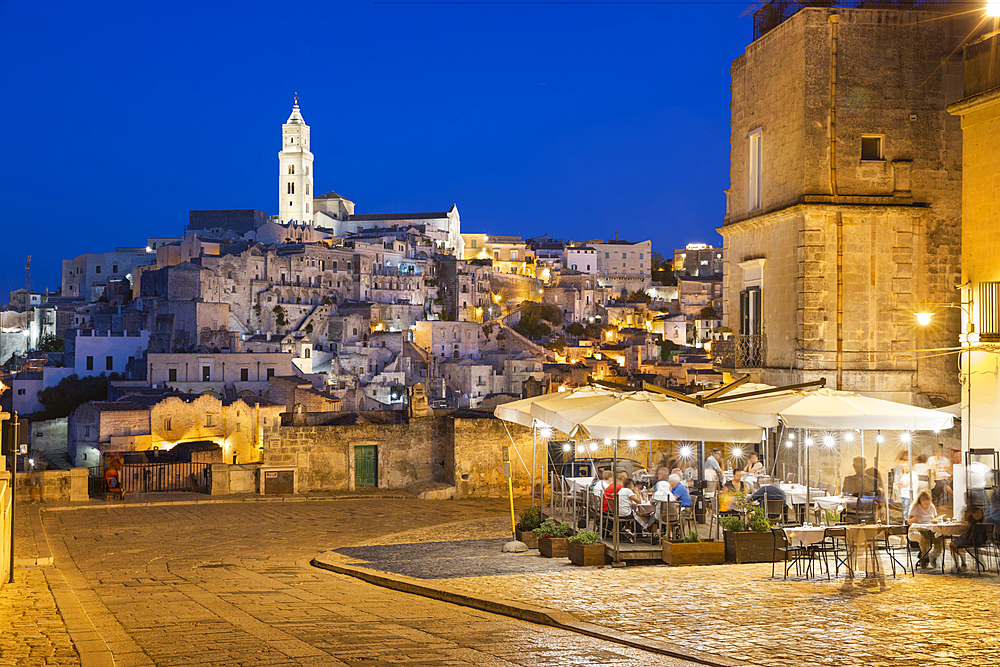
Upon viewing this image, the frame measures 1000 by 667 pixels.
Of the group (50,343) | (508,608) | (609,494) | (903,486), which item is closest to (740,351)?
(903,486)

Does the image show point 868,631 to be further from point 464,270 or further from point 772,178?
point 464,270

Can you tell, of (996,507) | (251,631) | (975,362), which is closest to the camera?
(251,631)

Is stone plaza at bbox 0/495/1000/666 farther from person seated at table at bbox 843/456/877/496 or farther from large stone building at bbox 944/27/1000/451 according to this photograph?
large stone building at bbox 944/27/1000/451

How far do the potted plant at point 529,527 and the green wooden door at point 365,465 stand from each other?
867 centimetres

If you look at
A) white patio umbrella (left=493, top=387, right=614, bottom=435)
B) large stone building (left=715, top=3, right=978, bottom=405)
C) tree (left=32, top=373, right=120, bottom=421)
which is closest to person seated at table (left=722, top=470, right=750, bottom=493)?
white patio umbrella (left=493, top=387, right=614, bottom=435)

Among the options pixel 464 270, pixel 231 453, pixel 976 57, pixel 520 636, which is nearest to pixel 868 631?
pixel 520 636

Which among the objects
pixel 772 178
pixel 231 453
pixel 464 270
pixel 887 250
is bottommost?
pixel 231 453

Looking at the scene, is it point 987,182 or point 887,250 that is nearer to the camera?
point 987,182

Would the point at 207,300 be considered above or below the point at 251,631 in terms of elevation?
above

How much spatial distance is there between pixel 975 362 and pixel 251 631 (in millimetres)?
11245

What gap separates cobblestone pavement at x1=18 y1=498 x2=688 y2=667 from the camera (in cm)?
643

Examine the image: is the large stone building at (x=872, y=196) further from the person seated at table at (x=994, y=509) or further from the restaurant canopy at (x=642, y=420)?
the restaurant canopy at (x=642, y=420)

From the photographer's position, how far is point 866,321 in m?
16.2

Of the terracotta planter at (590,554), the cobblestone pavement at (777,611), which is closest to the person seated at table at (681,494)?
the cobblestone pavement at (777,611)
